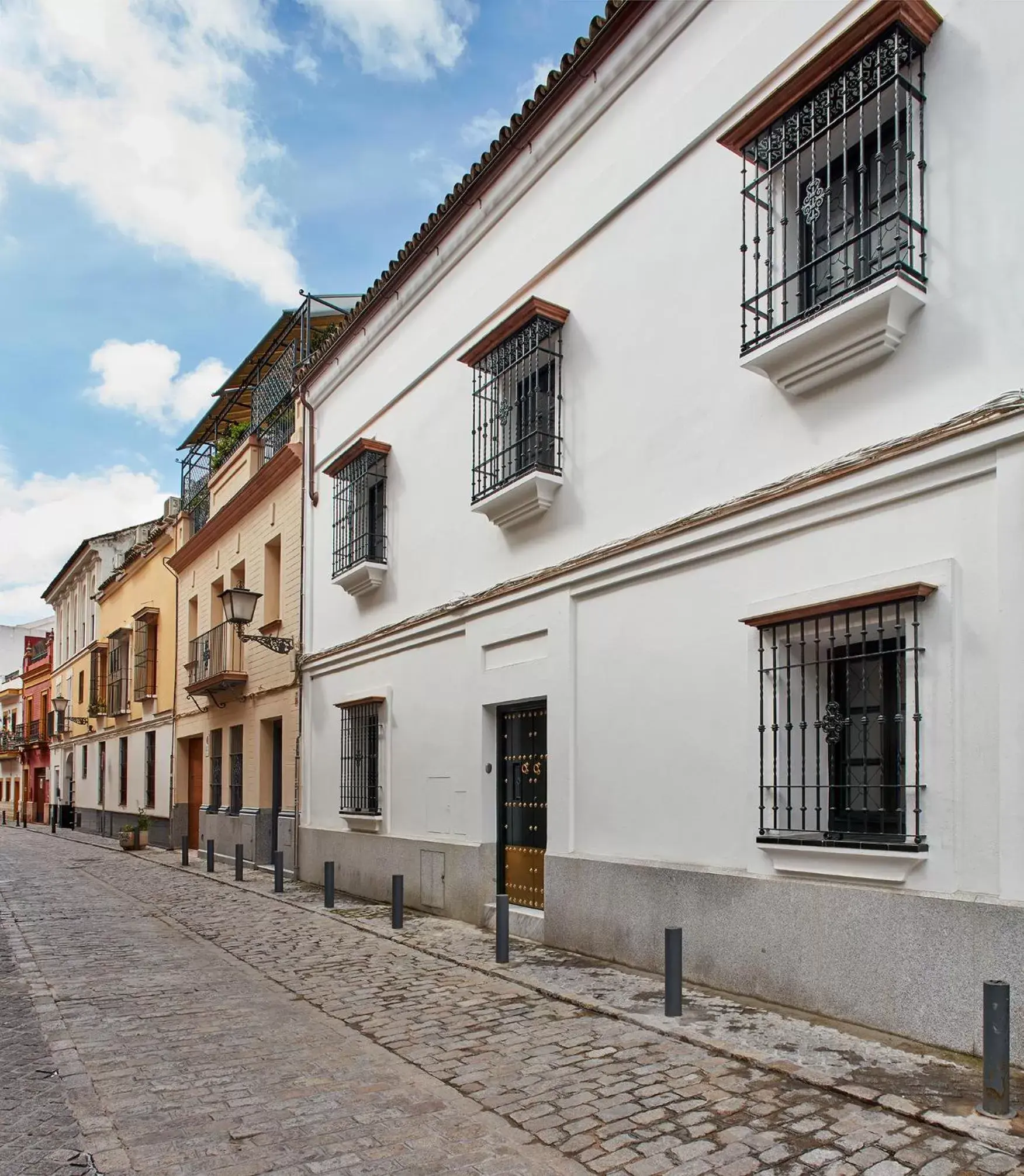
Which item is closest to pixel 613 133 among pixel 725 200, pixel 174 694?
pixel 725 200

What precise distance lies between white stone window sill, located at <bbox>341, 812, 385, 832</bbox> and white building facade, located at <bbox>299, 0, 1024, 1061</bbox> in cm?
78

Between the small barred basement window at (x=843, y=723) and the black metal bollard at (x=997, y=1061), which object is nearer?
the black metal bollard at (x=997, y=1061)

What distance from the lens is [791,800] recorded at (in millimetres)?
6621

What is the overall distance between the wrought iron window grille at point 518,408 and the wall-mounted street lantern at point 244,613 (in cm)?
554

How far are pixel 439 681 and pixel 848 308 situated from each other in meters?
6.57

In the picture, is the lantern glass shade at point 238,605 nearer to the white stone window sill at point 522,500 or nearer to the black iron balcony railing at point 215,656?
the black iron balcony railing at point 215,656

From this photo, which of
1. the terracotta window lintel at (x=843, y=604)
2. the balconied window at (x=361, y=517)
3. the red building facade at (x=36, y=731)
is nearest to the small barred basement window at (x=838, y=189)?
the terracotta window lintel at (x=843, y=604)

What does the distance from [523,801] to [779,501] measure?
14.5 feet

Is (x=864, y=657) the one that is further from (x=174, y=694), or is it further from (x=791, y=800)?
(x=174, y=694)

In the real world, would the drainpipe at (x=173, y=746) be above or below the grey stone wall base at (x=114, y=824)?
above

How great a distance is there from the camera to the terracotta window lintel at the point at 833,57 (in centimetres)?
573

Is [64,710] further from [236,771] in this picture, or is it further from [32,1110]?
[32,1110]

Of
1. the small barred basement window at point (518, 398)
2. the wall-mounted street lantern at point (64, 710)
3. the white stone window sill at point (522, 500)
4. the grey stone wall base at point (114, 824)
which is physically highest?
the small barred basement window at point (518, 398)

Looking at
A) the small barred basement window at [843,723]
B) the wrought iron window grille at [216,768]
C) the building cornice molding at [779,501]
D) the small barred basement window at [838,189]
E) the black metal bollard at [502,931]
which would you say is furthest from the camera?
the wrought iron window grille at [216,768]
